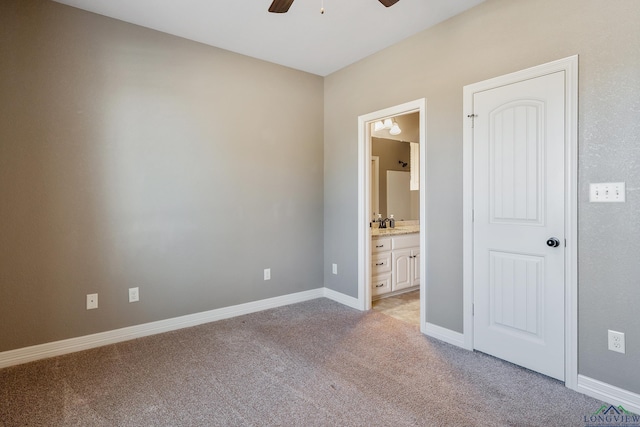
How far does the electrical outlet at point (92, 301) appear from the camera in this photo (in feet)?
9.05

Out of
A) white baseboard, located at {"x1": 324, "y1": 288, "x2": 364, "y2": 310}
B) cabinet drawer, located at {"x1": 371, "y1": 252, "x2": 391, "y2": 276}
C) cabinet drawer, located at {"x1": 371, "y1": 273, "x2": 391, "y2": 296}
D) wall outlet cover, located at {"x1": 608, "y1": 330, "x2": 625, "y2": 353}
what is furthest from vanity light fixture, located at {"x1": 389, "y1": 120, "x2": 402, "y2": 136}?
wall outlet cover, located at {"x1": 608, "y1": 330, "x2": 625, "y2": 353}

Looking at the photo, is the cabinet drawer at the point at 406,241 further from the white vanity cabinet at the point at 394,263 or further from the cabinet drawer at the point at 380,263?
the cabinet drawer at the point at 380,263

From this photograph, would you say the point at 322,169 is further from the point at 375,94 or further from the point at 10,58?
the point at 10,58

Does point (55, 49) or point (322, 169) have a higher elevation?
point (55, 49)

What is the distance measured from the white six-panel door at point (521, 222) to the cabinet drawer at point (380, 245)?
143 centimetres

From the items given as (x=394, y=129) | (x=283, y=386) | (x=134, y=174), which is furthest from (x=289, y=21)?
(x=283, y=386)

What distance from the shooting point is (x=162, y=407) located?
196 cm

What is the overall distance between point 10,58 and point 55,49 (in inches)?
11.3

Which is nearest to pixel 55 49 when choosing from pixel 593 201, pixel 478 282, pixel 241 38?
pixel 241 38

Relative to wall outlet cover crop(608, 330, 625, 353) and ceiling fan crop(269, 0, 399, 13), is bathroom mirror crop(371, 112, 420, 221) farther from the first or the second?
wall outlet cover crop(608, 330, 625, 353)

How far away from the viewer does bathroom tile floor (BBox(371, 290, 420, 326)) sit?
348 cm

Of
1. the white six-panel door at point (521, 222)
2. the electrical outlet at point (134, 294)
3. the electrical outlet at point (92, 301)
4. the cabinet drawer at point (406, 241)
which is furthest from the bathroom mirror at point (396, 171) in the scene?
the electrical outlet at point (92, 301)

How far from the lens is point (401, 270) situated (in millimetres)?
4305

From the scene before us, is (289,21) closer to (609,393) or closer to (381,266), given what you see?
(381,266)
